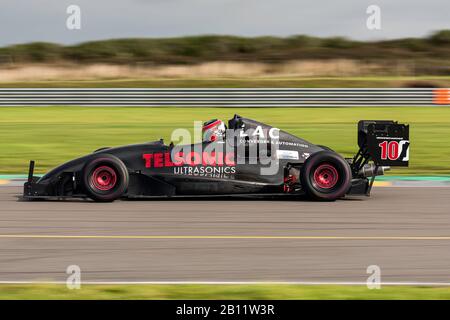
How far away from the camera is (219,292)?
629 cm

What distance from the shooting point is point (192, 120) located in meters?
23.9

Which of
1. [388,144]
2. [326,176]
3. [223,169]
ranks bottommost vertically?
[326,176]

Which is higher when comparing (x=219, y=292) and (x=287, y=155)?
Answer: (x=287, y=155)

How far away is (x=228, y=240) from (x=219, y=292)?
2127 millimetres

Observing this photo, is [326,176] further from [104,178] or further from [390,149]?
[104,178]

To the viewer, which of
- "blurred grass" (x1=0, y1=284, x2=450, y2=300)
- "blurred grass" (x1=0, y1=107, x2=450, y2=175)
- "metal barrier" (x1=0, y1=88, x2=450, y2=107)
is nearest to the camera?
"blurred grass" (x1=0, y1=284, x2=450, y2=300)

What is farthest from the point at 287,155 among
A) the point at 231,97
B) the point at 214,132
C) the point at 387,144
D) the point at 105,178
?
the point at 231,97

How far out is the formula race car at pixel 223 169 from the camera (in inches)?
423

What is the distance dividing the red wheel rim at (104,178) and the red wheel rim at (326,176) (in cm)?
260

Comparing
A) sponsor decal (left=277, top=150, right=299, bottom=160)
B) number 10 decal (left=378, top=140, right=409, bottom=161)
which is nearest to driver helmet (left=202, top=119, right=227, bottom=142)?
sponsor decal (left=277, top=150, right=299, bottom=160)

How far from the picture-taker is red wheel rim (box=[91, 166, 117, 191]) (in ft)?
35.0

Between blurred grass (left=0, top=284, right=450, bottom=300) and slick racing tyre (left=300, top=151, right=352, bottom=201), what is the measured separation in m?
4.26

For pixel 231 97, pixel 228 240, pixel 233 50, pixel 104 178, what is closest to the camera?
pixel 228 240

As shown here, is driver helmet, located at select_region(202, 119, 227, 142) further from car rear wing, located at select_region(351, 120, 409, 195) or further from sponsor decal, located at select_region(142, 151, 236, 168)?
car rear wing, located at select_region(351, 120, 409, 195)
